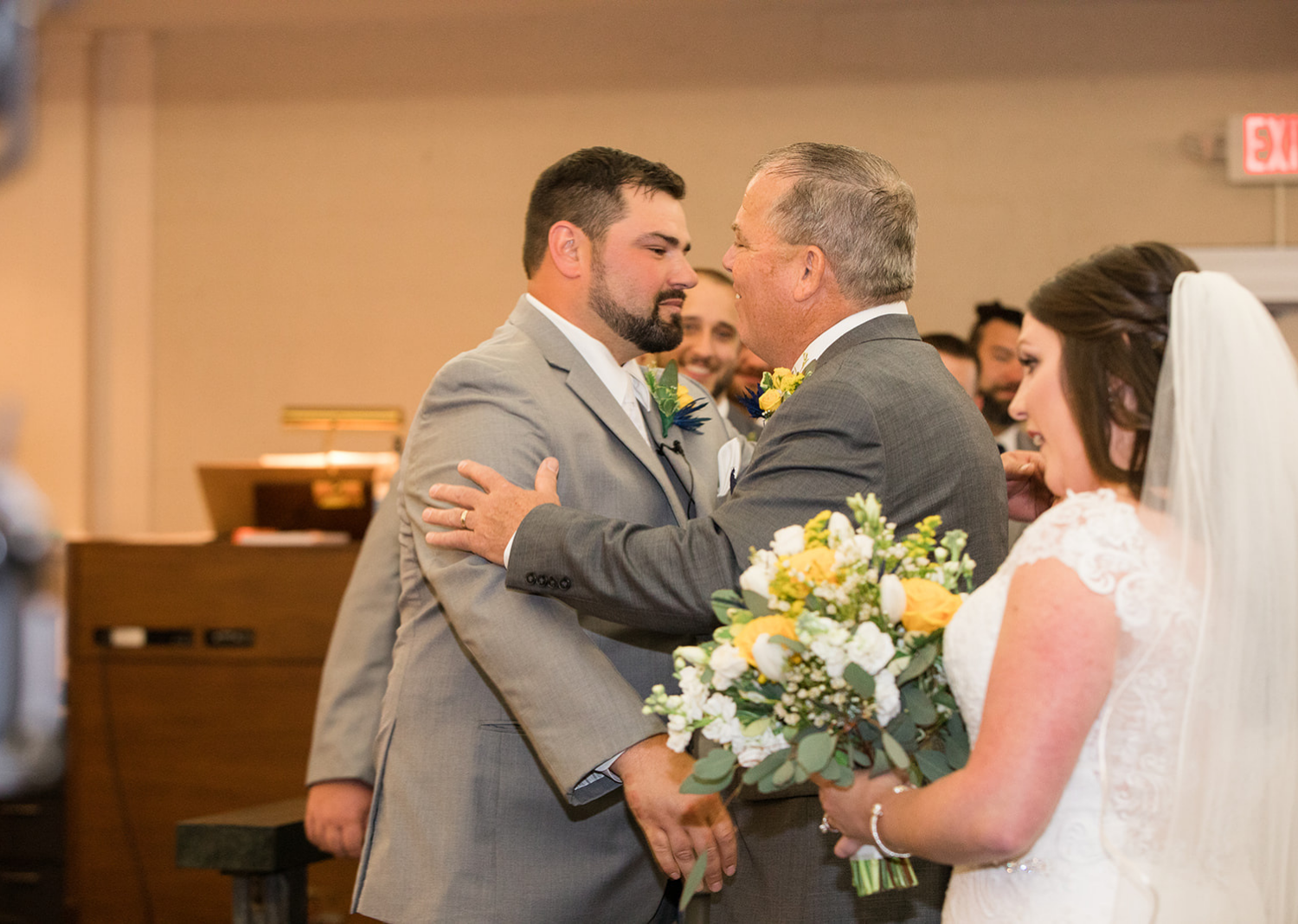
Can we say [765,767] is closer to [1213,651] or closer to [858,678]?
[858,678]

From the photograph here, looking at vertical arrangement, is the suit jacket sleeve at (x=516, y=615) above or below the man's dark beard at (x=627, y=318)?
below

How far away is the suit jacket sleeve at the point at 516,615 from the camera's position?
1.86 m

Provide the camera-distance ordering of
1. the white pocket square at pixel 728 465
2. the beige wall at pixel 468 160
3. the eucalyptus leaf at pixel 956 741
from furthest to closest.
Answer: the beige wall at pixel 468 160 → the white pocket square at pixel 728 465 → the eucalyptus leaf at pixel 956 741

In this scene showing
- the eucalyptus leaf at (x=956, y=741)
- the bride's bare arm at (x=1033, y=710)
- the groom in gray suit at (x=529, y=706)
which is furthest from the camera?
the groom in gray suit at (x=529, y=706)

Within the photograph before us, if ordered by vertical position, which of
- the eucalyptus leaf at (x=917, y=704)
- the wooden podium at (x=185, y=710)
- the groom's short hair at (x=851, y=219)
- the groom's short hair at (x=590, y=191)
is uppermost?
the groom's short hair at (x=590, y=191)

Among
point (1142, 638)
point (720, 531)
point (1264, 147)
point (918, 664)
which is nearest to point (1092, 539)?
point (1142, 638)

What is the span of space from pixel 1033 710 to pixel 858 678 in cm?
18

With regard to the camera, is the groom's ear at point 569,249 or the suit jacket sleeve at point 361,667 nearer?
the groom's ear at point 569,249

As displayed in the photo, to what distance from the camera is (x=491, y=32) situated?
6.22m

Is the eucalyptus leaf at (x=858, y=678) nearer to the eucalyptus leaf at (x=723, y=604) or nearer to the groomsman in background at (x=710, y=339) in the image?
the eucalyptus leaf at (x=723, y=604)

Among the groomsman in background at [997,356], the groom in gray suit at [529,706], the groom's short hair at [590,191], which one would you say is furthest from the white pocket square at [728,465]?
the groomsman in background at [997,356]

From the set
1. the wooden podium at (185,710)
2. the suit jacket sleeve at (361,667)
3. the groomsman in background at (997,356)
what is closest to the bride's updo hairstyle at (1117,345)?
the suit jacket sleeve at (361,667)

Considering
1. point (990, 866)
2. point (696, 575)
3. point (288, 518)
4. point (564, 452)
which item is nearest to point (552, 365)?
point (564, 452)

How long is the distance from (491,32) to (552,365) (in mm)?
4480
